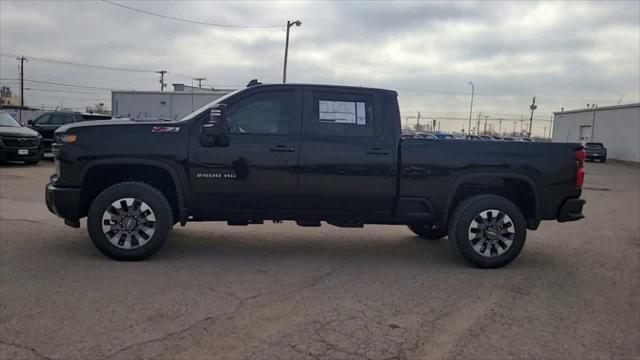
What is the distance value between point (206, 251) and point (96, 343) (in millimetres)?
2807

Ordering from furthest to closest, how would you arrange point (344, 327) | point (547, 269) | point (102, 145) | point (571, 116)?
point (571, 116) < point (547, 269) < point (102, 145) < point (344, 327)

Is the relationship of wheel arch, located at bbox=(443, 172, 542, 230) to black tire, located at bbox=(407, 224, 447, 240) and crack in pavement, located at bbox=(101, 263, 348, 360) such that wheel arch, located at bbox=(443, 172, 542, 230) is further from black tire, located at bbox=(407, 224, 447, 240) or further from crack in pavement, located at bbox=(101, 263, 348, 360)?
crack in pavement, located at bbox=(101, 263, 348, 360)

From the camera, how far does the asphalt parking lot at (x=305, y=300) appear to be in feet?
13.0

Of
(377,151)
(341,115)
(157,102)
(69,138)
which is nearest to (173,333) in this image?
(69,138)

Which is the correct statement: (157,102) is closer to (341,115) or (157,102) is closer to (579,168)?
(341,115)

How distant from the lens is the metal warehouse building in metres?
43.0

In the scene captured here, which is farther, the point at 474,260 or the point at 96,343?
the point at 474,260

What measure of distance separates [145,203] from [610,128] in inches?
1932

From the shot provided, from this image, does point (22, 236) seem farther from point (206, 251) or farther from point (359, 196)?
point (359, 196)

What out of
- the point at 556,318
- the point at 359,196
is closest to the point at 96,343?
the point at 359,196

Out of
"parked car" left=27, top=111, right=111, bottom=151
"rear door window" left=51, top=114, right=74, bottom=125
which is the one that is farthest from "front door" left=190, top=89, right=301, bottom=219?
"rear door window" left=51, top=114, right=74, bottom=125

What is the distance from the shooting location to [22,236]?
7.02 metres

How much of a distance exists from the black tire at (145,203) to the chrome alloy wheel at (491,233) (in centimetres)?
345

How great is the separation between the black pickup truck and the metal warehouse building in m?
42.2
